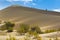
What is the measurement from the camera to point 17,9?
153 m

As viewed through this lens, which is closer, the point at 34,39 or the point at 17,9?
the point at 34,39

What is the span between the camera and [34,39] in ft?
72.0

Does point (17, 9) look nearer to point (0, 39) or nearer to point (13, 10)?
point (13, 10)

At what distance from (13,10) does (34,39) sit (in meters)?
130

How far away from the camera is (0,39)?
23.2 meters

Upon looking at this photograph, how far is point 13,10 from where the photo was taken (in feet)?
497

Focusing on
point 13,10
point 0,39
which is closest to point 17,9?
point 13,10

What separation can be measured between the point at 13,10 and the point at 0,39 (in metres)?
129

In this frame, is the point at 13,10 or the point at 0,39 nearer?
the point at 0,39

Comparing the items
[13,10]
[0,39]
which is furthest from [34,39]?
[13,10]

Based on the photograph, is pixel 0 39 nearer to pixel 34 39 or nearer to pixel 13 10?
pixel 34 39

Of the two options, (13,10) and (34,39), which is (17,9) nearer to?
(13,10)

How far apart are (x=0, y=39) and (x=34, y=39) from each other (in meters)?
3.57

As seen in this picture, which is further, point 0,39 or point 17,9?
point 17,9
